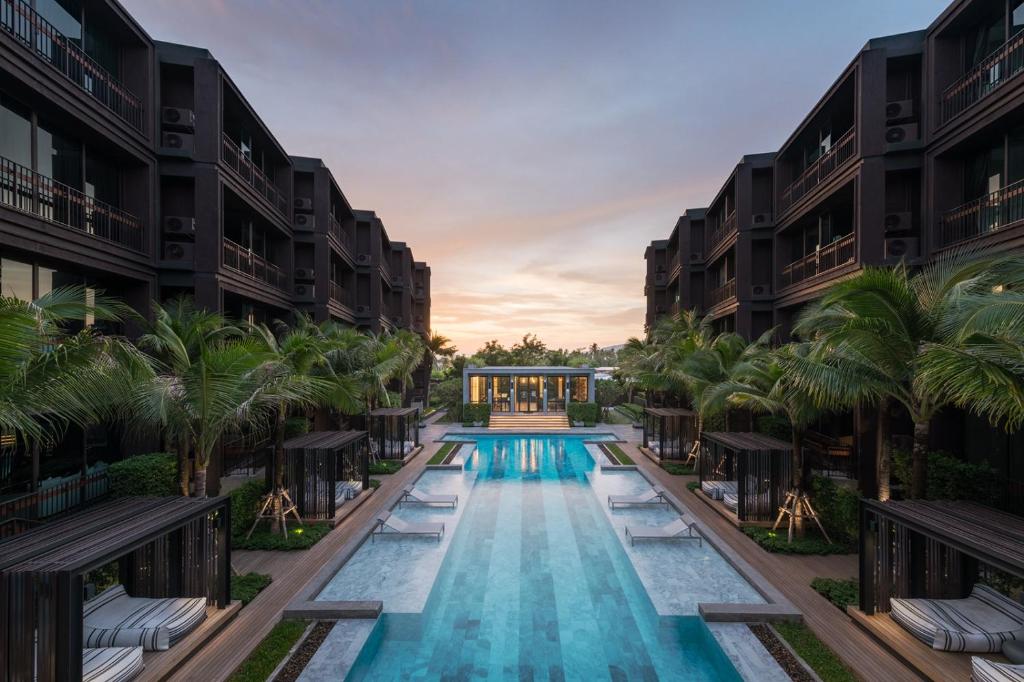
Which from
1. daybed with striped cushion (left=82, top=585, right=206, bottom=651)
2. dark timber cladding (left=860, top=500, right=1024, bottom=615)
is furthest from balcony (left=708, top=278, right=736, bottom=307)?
daybed with striped cushion (left=82, top=585, right=206, bottom=651)

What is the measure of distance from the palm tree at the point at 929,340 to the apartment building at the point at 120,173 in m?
15.0

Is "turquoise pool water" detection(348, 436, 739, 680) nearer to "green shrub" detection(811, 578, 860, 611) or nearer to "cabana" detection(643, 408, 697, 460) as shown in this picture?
"green shrub" detection(811, 578, 860, 611)

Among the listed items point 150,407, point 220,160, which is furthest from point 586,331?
point 150,407

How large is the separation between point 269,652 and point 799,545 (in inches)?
402

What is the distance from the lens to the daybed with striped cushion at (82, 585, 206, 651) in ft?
19.5

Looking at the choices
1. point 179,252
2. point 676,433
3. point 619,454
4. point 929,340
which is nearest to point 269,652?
point 929,340

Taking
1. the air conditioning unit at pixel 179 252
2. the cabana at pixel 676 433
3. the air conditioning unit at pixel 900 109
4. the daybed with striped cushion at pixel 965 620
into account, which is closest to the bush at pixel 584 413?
the cabana at pixel 676 433

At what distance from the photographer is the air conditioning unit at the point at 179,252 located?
13125mm

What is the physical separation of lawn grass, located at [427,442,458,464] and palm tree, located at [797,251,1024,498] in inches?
583

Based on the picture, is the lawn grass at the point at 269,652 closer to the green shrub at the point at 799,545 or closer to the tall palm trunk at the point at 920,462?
the green shrub at the point at 799,545

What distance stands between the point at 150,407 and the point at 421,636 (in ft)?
18.1

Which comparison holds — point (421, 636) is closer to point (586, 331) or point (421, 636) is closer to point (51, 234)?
Answer: point (51, 234)

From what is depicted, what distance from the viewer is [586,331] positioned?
87188mm

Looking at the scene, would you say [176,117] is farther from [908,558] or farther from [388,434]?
[908,558]
